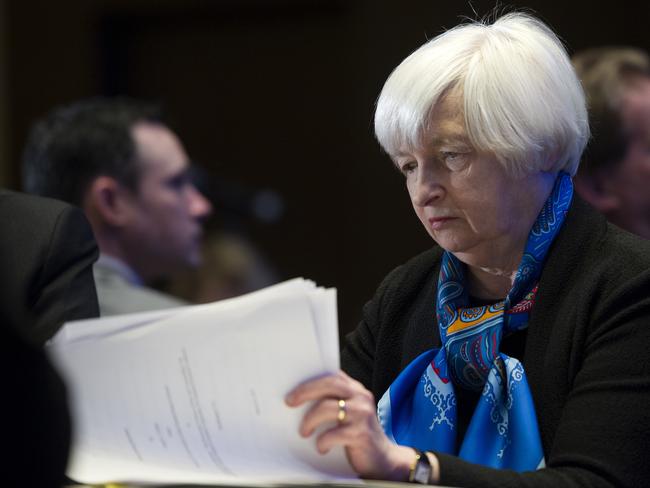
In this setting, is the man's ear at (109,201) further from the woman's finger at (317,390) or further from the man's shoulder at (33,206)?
the woman's finger at (317,390)

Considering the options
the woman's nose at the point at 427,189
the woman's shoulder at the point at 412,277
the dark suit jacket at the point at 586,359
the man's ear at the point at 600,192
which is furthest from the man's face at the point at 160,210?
the woman's nose at the point at 427,189

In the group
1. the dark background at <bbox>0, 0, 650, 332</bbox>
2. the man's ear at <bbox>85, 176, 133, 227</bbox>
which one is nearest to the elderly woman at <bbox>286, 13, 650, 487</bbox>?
the man's ear at <bbox>85, 176, 133, 227</bbox>

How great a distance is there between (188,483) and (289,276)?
453cm

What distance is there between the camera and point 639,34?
4.57 meters

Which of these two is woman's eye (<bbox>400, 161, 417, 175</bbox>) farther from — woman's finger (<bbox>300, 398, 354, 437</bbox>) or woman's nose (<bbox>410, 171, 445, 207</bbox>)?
woman's finger (<bbox>300, 398, 354, 437</bbox>)

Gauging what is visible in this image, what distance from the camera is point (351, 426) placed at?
4.17 feet

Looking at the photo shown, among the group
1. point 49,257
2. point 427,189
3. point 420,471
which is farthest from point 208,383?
point 49,257

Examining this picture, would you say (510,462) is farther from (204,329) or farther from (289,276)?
(289,276)

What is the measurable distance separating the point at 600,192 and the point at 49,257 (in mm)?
1627

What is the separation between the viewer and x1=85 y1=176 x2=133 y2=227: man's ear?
10.7 ft

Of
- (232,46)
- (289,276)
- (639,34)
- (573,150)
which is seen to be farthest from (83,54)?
(573,150)

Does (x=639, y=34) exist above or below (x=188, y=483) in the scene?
above

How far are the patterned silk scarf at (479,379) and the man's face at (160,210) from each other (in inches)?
72.9

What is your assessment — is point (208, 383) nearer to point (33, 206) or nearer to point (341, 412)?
point (341, 412)
